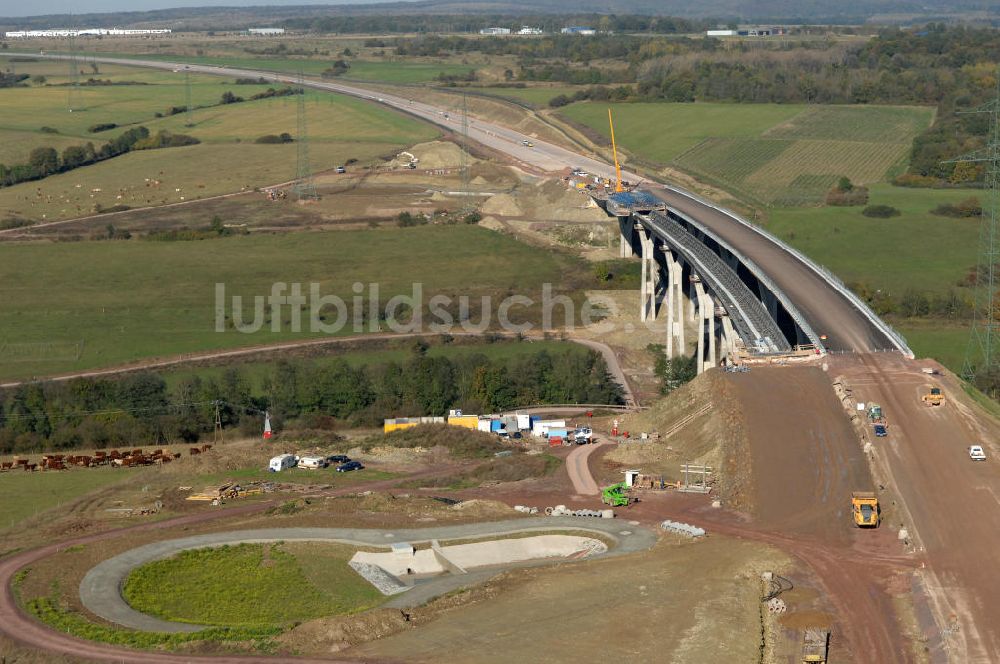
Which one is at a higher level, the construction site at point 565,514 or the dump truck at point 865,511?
the dump truck at point 865,511

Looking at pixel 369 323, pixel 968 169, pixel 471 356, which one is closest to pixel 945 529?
pixel 471 356

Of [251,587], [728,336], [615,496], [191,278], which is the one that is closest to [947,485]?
[615,496]

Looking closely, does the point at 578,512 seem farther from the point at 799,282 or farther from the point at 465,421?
the point at 799,282

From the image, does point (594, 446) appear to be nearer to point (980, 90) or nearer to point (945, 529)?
point (945, 529)

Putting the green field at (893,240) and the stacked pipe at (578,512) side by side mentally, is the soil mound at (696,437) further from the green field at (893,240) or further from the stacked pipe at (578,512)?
the green field at (893,240)

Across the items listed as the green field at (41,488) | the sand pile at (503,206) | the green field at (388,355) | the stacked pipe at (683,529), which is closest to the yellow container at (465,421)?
the green field at (388,355)

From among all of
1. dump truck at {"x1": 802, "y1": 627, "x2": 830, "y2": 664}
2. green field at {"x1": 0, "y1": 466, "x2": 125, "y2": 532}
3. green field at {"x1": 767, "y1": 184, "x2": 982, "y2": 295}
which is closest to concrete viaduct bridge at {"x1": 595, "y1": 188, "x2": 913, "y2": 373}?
green field at {"x1": 767, "y1": 184, "x2": 982, "y2": 295}
